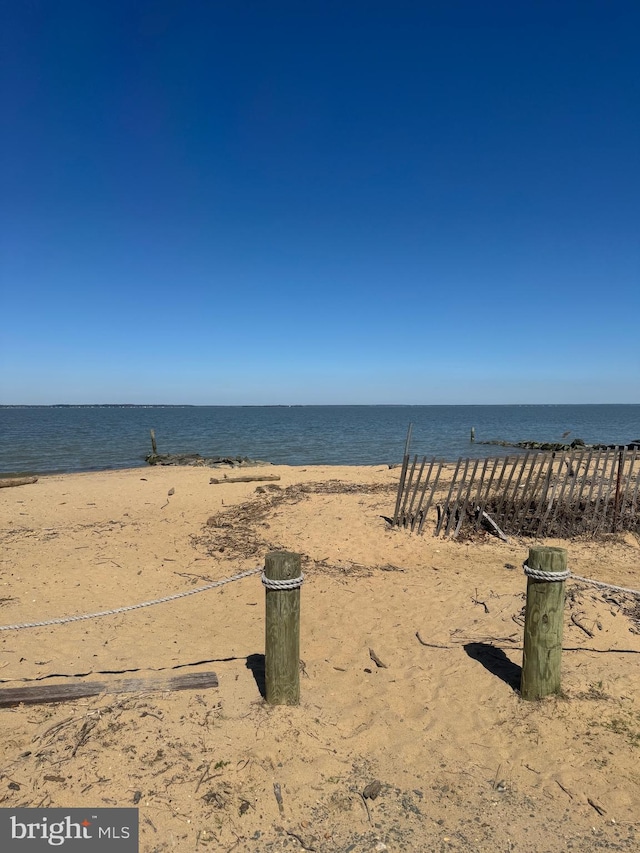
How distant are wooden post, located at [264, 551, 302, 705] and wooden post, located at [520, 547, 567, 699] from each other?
1745 mm

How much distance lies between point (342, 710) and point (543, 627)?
65.2 inches

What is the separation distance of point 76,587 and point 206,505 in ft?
15.5

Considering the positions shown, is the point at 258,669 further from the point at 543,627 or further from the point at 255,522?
the point at 255,522

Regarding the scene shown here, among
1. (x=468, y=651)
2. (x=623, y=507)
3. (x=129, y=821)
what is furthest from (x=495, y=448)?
(x=129, y=821)

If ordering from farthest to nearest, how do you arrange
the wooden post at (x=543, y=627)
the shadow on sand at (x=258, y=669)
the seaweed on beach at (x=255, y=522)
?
the seaweed on beach at (x=255, y=522) < the shadow on sand at (x=258, y=669) < the wooden post at (x=543, y=627)

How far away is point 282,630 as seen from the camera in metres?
3.52

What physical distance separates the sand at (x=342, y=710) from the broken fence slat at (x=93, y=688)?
2.7 inches

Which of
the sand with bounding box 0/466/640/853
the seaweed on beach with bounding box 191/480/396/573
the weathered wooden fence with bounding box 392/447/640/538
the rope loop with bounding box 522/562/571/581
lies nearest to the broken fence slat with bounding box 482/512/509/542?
the weathered wooden fence with bounding box 392/447/640/538

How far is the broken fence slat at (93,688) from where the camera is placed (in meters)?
3.59

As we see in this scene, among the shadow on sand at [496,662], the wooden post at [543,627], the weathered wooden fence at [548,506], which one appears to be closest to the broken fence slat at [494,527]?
the weathered wooden fence at [548,506]

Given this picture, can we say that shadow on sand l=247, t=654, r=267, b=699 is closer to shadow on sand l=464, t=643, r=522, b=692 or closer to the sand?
the sand

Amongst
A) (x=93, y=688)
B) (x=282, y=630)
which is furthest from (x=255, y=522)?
(x=282, y=630)

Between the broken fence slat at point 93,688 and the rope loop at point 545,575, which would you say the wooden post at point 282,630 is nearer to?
the broken fence slat at point 93,688

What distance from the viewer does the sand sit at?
2.70 meters
